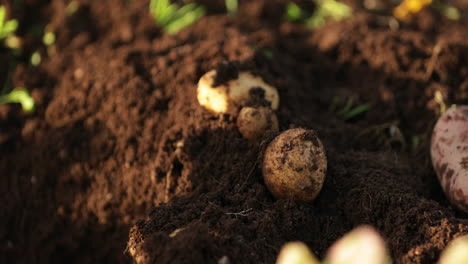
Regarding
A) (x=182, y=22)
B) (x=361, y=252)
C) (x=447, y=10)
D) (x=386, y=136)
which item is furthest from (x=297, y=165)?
(x=447, y=10)

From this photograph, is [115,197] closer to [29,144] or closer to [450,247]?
[29,144]

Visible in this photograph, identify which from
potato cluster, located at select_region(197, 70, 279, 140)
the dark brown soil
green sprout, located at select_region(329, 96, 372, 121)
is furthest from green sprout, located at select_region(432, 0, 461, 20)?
potato cluster, located at select_region(197, 70, 279, 140)

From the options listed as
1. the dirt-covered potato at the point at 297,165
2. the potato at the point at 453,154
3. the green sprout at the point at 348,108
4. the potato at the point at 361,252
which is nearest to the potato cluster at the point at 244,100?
the dirt-covered potato at the point at 297,165

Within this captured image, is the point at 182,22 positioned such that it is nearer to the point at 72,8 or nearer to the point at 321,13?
the point at 72,8

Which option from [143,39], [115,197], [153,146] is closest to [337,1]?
[143,39]

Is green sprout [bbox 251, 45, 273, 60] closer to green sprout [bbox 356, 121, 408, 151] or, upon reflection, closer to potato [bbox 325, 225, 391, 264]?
green sprout [bbox 356, 121, 408, 151]

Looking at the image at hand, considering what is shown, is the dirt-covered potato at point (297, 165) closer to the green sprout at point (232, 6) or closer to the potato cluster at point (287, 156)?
the potato cluster at point (287, 156)
